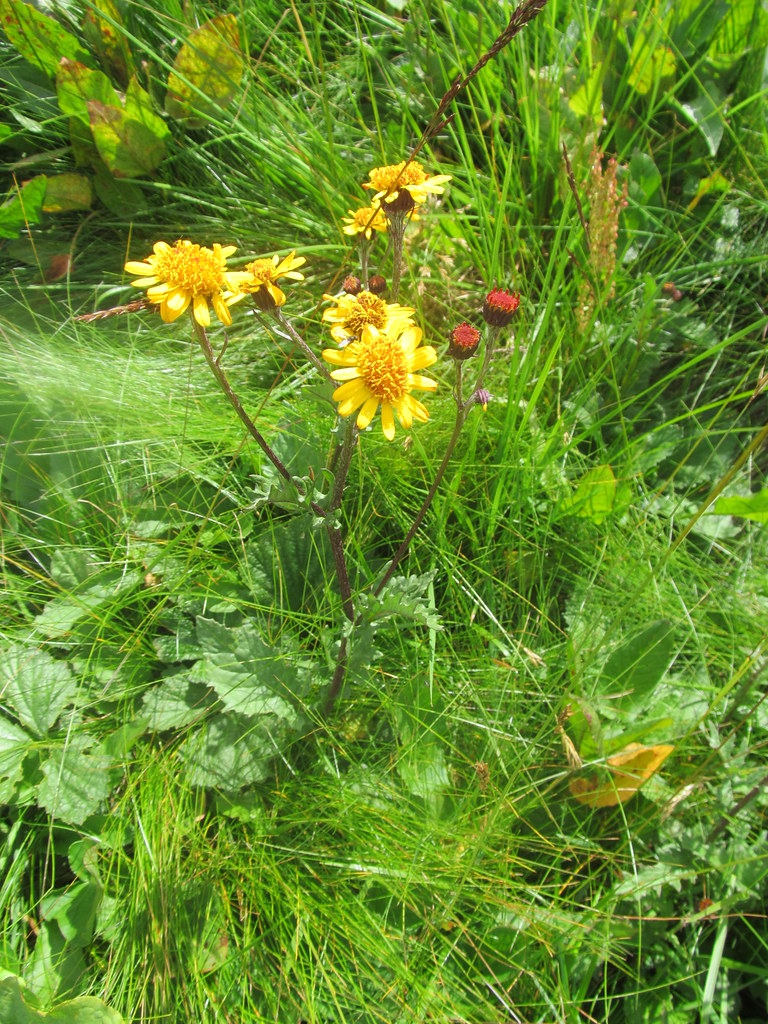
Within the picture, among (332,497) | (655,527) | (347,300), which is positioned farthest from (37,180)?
(655,527)

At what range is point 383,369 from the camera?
3.39 ft

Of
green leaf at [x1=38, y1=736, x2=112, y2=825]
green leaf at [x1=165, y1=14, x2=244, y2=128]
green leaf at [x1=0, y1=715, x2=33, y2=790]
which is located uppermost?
green leaf at [x1=165, y1=14, x2=244, y2=128]

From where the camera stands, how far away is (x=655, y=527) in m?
1.70

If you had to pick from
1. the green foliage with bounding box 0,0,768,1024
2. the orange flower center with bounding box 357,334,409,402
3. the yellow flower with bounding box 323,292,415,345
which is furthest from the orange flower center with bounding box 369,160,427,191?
the green foliage with bounding box 0,0,768,1024

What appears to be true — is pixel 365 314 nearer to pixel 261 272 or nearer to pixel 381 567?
pixel 261 272

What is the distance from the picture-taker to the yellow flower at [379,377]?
3.40 feet

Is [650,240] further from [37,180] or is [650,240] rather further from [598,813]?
[37,180]

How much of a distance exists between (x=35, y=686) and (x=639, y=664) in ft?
4.17

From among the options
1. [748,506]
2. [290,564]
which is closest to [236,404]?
[290,564]

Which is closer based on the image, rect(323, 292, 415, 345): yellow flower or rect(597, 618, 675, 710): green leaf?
rect(323, 292, 415, 345): yellow flower

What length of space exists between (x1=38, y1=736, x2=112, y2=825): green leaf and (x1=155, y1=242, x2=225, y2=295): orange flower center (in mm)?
903

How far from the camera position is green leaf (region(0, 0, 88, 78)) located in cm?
183

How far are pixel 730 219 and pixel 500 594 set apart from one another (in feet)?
4.24

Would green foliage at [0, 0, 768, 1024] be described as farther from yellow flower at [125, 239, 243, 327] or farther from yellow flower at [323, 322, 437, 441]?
yellow flower at [125, 239, 243, 327]
